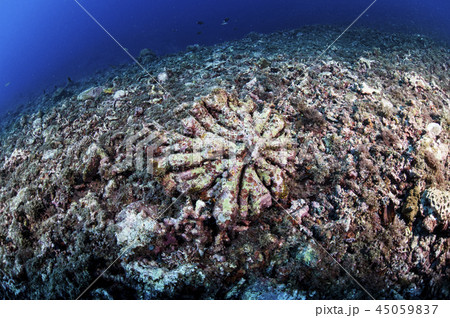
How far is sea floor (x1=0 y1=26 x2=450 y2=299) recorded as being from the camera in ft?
10.8

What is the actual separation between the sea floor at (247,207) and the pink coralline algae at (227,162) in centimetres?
3

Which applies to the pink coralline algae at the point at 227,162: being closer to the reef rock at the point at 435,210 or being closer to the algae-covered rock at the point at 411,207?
the algae-covered rock at the point at 411,207

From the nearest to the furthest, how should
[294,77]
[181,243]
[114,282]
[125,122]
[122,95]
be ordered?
[114,282]
[181,243]
[125,122]
[294,77]
[122,95]

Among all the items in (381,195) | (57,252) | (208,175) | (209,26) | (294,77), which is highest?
(209,26)

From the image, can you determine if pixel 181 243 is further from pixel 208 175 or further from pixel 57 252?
pixel 57 252

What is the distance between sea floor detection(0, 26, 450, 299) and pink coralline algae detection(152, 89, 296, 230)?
3 centimetres

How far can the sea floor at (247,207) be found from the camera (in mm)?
3297

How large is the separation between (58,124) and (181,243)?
5.90 meters

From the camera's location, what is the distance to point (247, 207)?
3.71m

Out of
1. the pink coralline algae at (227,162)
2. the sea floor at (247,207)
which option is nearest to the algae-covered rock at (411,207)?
the sea floor at (247,207)

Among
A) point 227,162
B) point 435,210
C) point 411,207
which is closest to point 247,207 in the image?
point 227,162

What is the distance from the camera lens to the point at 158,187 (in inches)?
159

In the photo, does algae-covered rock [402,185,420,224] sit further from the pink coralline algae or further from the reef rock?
the pink coralline algae

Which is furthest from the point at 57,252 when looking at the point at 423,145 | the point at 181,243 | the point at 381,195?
the point at 423,145
